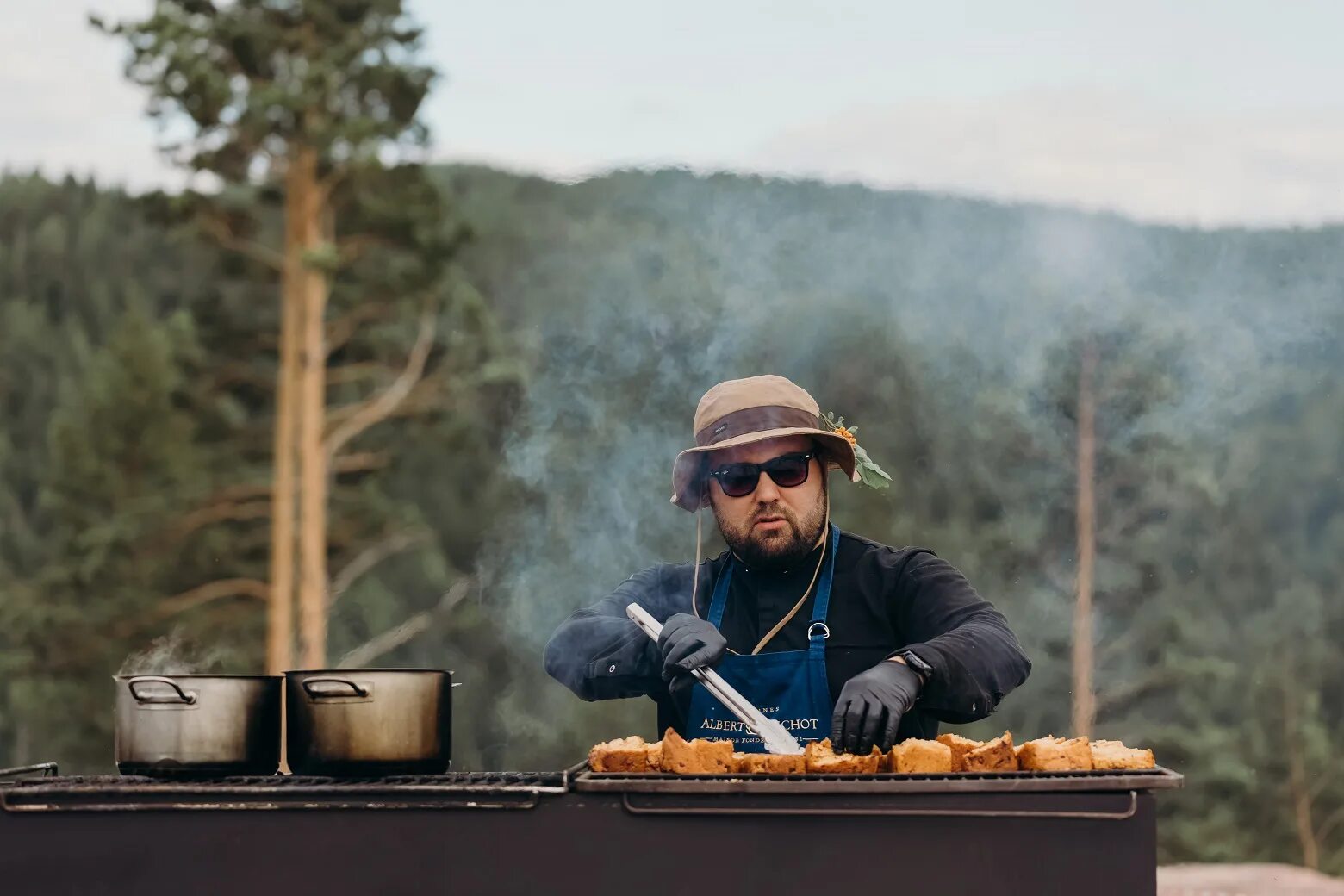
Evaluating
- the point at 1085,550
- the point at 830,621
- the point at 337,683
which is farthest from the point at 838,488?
the point at 337,683

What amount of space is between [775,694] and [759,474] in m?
0.61

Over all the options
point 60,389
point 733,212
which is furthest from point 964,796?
point 60,389

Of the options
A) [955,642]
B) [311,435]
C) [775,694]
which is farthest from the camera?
[311,435]

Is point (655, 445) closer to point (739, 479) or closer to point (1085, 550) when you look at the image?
point (1085, 550)

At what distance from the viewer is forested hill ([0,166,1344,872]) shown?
15.7 m

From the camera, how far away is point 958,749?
3258 mm

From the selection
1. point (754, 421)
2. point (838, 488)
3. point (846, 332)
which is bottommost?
point (754, 421)

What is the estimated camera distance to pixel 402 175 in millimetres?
16219

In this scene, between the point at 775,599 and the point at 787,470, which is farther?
the point at 775,599

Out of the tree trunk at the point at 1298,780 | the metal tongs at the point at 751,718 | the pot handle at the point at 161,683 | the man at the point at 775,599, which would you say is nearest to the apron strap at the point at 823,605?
the man at the point at 775,599

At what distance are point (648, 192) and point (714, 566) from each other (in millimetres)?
11129

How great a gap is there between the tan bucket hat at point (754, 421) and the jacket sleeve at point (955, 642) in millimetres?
379

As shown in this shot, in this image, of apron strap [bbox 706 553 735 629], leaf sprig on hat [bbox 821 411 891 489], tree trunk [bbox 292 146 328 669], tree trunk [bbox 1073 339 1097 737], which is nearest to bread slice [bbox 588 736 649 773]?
apron strap [bbox 706 553 735 629]

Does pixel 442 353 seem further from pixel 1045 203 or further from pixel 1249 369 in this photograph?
pixel 1249 369
